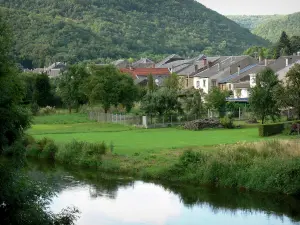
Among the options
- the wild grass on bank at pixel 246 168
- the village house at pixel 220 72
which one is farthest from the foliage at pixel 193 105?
the wild grass on bank at pixel 246 168

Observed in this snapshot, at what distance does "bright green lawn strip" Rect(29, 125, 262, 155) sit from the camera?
46.2 m

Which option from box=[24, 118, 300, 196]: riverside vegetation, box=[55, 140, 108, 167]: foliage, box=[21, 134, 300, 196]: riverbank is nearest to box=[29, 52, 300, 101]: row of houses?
box=[55, 140, 108, 167]: foliage

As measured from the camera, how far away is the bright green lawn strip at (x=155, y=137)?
4617 centimetres

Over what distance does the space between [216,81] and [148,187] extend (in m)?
A: 57.3

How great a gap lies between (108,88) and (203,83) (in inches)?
1116

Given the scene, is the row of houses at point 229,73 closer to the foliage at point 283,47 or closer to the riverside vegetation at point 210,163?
the foliage at point 283,47

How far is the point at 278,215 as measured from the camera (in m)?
30.0

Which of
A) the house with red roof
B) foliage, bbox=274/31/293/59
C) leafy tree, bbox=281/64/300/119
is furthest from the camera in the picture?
foliage, bbox=274/31/293/59

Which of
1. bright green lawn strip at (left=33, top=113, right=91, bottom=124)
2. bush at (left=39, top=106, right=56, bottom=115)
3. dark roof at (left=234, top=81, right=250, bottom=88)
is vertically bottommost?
bright green lawn strip at (left=33, top=113, right=91, bottom=124)

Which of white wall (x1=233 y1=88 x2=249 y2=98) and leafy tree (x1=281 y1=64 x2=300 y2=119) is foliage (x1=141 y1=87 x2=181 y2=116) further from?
white wall (x1=233 y1=88 x2=249 y2=98)

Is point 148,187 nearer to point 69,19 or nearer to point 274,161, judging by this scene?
point 274,161

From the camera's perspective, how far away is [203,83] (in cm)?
9606

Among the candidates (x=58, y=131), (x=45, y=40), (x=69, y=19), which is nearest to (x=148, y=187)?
(x=58, y=131)

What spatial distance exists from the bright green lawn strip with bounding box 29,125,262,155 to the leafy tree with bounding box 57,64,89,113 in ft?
65.4
